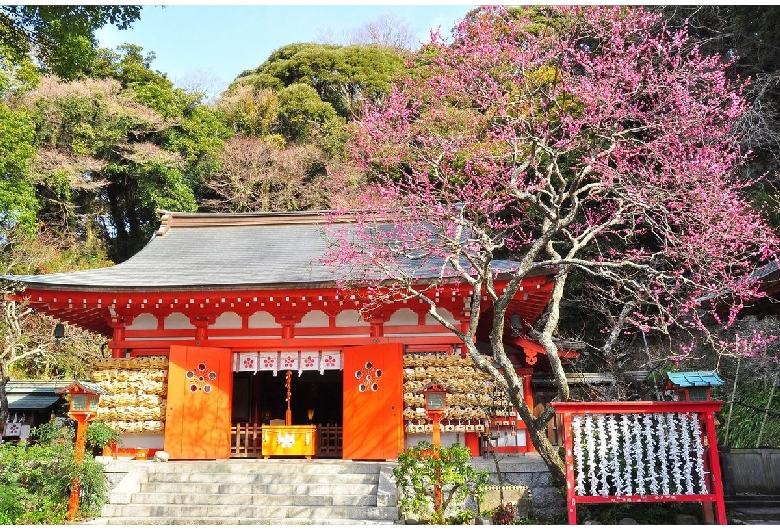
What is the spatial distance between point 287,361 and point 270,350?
1.21 ft

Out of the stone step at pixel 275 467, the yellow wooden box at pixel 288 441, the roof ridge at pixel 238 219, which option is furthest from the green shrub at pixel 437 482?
the roof ridge at pixel 238 219

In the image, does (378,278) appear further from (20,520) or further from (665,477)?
(20,520)

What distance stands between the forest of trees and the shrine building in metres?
6.01

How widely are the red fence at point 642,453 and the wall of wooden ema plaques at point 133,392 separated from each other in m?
7.09

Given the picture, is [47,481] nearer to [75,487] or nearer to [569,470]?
[75,487]

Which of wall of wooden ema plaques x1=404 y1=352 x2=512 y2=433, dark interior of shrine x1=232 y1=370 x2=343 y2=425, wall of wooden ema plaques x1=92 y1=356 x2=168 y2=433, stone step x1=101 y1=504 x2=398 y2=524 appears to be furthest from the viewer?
dark interior of shrine x1=232 y1=370 x2=343 y2=425

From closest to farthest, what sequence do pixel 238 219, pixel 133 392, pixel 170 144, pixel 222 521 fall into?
1. pixel 222 521
2. pixel 133 392
3. pixel 238 219
4. pixel 170 144

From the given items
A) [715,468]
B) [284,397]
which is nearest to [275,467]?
[715,468]

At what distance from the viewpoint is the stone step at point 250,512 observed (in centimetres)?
805

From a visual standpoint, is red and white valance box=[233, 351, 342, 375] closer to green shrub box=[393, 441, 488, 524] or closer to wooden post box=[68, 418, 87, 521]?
wooden post box=[68, 418, 87, 521]

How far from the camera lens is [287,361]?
37.3ft

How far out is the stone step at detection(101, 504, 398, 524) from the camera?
26.4 feet

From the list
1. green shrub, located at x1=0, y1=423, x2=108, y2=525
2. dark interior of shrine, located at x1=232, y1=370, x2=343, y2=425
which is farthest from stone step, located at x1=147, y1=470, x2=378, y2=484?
dark interior of shrine, located at x1=232, y1=370, x2=343, y2=425

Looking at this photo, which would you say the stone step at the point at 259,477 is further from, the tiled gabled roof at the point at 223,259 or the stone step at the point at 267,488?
the tiled gabled roof at the point at 223,259
